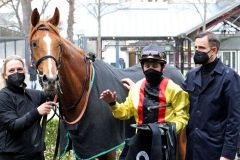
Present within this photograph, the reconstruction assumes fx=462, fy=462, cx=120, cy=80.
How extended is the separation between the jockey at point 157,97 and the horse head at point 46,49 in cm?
43

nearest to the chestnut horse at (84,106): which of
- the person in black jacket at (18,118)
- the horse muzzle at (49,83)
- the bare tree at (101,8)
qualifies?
the person in black jacket at (18,118)

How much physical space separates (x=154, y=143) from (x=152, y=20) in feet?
88.7

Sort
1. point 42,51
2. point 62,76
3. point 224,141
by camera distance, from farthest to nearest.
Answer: point 62,76, point 42,51, point 224,141

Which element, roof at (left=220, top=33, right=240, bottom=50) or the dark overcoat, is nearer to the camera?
the dark overcoat

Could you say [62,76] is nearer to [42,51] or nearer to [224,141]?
[42,51]

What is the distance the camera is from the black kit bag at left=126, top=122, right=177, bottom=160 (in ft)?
11.1

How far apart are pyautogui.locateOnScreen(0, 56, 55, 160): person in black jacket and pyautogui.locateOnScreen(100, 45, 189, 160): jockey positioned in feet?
2.15

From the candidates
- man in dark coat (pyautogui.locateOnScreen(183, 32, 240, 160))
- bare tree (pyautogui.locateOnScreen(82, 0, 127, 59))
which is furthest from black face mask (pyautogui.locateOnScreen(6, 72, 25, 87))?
bare tree (pyautogui.locateOnScreen(82, 0, 127, 59))

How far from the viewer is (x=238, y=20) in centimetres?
2628

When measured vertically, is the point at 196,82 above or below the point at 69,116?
above

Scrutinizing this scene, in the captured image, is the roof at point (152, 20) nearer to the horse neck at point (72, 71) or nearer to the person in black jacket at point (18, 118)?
the horse neck at point (72, 71)

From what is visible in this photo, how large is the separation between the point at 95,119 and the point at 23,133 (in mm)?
710

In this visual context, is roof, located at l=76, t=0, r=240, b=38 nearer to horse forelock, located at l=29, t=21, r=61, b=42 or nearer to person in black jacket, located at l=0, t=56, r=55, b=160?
horse forelock, located at l=29, t=21, r=61, b=42

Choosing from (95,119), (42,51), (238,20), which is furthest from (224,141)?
(238,20)
